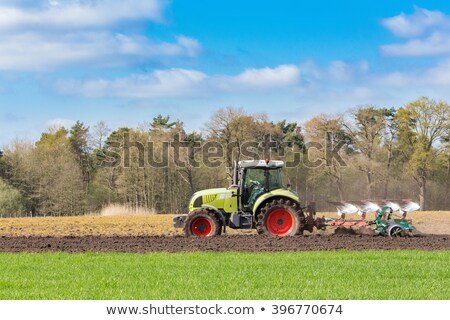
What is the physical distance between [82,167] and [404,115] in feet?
87.1

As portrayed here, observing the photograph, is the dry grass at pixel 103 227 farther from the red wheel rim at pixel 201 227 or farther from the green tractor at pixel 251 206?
the green tractor at pixel 251 206

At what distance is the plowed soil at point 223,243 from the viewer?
1872 cm

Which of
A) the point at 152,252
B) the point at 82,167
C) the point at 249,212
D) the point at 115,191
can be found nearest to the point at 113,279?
the point at 152,252

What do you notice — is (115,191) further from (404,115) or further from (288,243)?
(288,243)

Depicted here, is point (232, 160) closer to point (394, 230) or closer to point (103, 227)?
point (103, 227)

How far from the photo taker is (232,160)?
1918 inches

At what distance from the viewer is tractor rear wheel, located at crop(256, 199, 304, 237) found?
21.1 m

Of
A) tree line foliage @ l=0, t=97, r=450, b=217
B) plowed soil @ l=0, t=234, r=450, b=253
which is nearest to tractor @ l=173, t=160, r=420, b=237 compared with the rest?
plowed soil @ l=0, t=234, r=450, b=253

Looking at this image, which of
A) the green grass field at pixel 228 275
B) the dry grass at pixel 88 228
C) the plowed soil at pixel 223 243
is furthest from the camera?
the dry grass at pixel 88 228

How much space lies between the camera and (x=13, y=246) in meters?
19.8

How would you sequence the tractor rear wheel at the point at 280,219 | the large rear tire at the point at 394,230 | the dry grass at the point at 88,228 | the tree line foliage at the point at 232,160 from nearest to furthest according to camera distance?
the tractor rear wheel at the point at 280,219 < the large rear tire at the point at 394,230 < the dry grass at the point at 88,228 < the tree line foliage at the point at 232,160

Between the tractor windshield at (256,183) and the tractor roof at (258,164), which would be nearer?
the tractor roof at (258,164)

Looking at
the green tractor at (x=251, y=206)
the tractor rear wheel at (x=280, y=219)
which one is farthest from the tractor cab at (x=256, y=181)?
the tractor rear wheel at (x=280, y=219)

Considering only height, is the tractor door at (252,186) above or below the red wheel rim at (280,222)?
above
